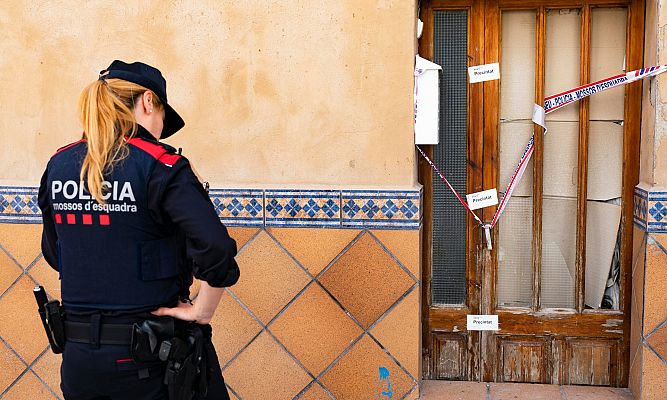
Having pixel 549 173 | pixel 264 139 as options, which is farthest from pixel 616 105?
pixel 264 139

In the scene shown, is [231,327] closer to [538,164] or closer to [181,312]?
[181,312]

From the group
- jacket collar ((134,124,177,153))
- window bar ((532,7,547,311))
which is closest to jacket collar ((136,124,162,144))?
jacket collar ((134,124,177,153))

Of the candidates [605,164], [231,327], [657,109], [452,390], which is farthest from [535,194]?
[231,327]

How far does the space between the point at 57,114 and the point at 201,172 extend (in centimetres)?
83

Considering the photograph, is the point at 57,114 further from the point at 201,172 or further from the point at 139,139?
the point at 139,139

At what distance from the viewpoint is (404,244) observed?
4.23 metres

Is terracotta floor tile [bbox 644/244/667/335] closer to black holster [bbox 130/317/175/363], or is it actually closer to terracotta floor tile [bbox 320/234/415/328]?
terracotta floor tile [bbox 320/234/415/328]

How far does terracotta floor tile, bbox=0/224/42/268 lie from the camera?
178 inches

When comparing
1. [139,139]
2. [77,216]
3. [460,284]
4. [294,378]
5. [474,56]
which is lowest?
[294,378]

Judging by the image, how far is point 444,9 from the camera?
4.45 m

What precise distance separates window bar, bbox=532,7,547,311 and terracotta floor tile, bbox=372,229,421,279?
Result: 2.27ft

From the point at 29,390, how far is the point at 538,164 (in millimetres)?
2970

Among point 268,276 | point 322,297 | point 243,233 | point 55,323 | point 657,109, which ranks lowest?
point 322,297

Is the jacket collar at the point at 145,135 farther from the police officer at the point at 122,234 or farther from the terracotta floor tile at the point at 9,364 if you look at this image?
the terracotta floor tile at the point at 9,364
